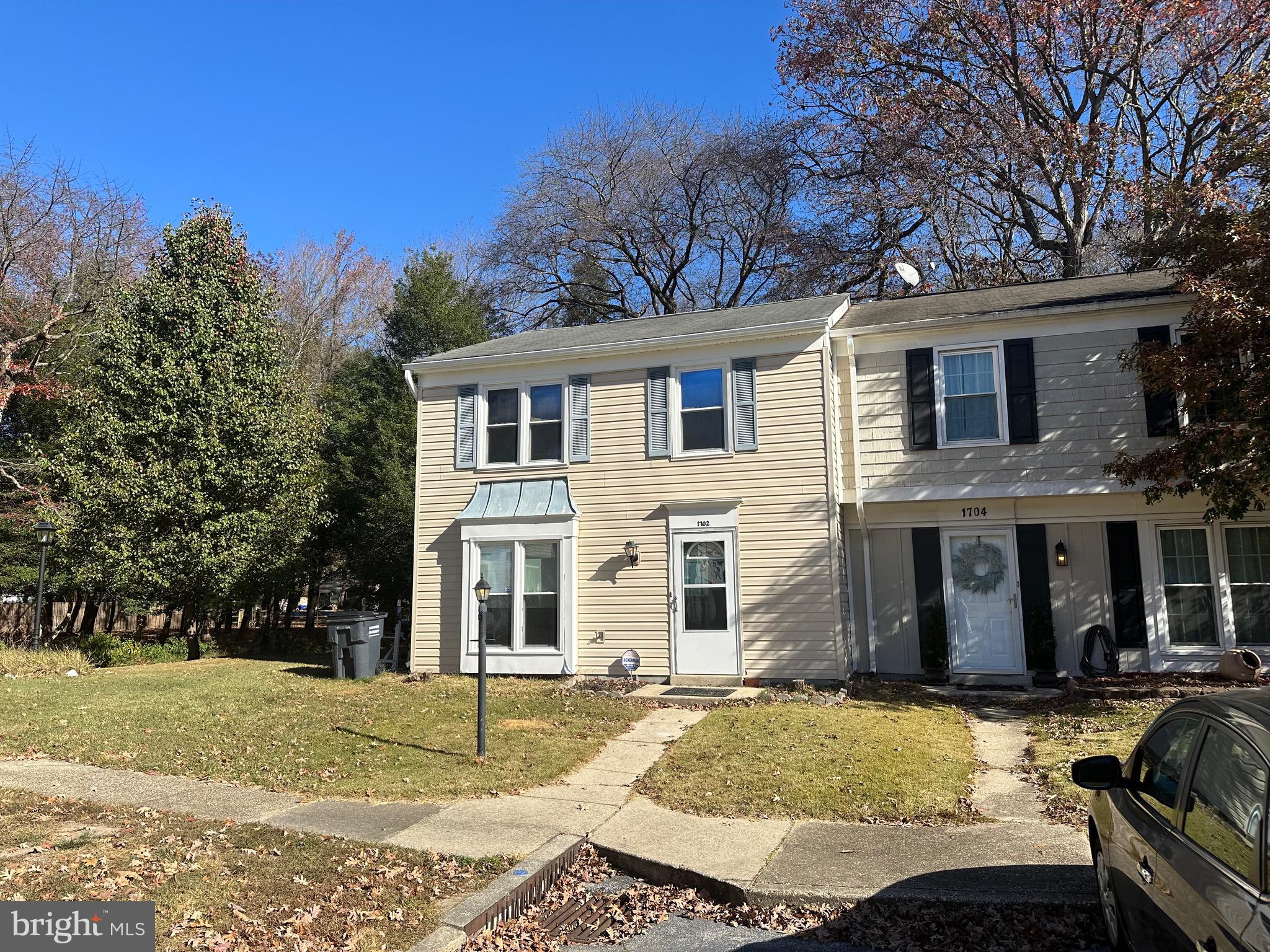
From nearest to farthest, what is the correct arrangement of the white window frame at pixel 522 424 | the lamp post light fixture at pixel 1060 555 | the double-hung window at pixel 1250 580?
the double-hung window at pixel 1250 580 → the lamp post light fixture at pixel 1060 555 → the white window frame at pixel 522 424

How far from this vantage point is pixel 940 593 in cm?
1292

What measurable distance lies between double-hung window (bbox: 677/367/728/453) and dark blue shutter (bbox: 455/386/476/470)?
372 centimetres

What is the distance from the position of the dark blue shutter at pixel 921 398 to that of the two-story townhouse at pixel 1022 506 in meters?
0.02

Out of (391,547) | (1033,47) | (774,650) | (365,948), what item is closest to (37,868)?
(365,948)

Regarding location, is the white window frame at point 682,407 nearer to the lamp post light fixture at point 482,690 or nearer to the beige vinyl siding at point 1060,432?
the beige vinyl siding at point 1060,432

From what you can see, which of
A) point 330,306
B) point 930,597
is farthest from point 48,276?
point 930,597

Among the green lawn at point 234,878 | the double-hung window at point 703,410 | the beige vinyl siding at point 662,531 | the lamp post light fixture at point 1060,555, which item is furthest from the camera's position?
the double-hung window at point 703,410

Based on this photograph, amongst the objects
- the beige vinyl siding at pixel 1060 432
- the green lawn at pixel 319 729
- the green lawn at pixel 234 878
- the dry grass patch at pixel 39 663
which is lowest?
the green lawn at pixel 234 878

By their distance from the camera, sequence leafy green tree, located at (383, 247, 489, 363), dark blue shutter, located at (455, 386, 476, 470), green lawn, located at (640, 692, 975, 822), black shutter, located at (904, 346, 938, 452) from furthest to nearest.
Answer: leafy green tree, located at (383, 247, 489, 363) → dark blue shutter, located at (455, 386, 476, 470) → black shutter, located at (904, 346, 938, 452) → green lawn, located at (640, 692, 975, 822)

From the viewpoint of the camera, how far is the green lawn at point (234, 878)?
437 centimetres

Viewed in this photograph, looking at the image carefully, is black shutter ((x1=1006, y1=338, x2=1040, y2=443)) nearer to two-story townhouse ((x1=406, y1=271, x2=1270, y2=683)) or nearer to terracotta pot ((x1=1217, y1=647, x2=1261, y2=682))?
two-story townhouse ((x1=406, y1=271, x2=1270, y2=683))

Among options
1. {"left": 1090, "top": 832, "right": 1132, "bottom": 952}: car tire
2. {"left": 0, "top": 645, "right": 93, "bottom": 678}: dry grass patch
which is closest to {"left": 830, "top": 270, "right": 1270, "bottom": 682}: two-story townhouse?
{"left": 1090, "top": 832, "right": 1132, "bottom": 952}: car tire

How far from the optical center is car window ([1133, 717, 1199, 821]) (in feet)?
10.8

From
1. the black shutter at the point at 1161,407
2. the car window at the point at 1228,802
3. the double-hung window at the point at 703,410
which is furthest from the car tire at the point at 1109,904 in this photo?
the black shutter at the point at 1161,407
